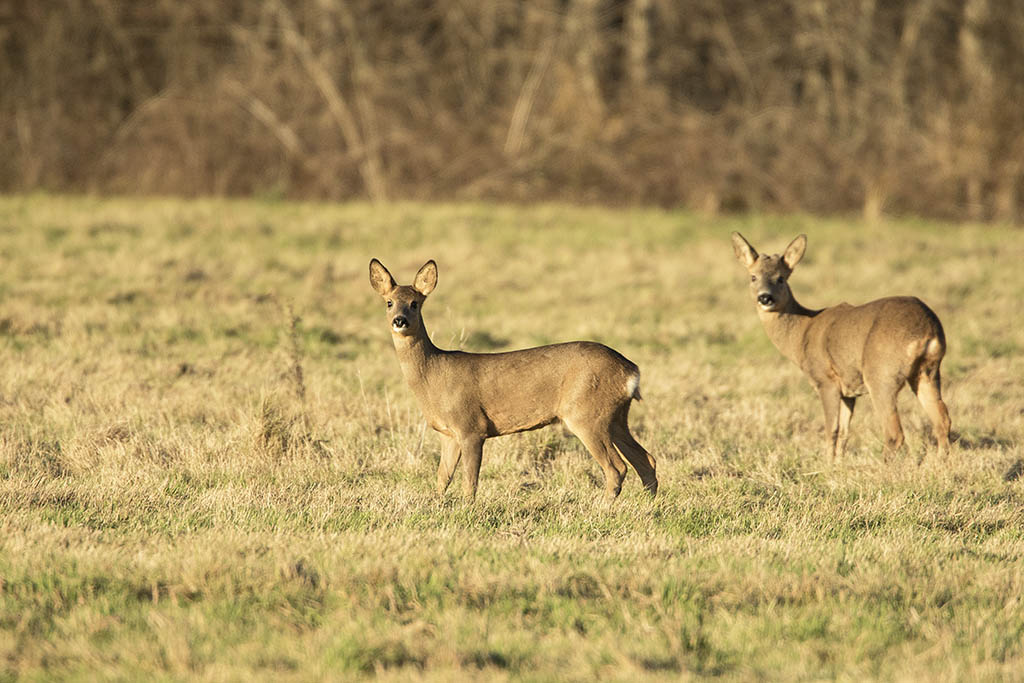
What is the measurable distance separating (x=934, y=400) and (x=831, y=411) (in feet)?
2.27

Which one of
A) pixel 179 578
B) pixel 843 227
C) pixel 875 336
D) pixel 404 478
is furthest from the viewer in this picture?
pixel 843 227

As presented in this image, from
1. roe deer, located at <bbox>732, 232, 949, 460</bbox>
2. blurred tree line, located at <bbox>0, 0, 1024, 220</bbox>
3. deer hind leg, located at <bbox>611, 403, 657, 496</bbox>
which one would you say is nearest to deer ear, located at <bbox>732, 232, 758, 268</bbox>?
roe deer, located at <bbox>732, 232, 949, 460</bbox>

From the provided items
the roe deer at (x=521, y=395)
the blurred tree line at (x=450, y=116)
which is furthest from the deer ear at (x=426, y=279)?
the blurred tree line at (x=450, y=116)

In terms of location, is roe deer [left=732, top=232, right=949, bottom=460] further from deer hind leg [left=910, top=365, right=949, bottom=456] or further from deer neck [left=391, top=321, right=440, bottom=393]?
deer neck [left=391, top=321, right=440, bottom=393]

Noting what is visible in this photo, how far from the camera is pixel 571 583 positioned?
18.4ft

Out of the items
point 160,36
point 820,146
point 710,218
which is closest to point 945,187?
point 820,146

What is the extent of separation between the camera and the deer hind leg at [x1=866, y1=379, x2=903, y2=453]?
28.2 ft

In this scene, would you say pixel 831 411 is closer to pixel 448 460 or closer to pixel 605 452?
pixel 605 452

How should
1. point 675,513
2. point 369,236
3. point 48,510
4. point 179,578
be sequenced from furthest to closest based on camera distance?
point 369,236 < point 675,513 < point 48,510 < point 179,578

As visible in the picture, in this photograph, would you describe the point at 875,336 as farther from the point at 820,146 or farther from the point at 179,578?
the point at 820,146

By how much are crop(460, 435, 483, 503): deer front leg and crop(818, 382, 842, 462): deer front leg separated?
9.07ft

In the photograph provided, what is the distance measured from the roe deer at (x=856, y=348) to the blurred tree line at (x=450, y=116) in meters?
12.6

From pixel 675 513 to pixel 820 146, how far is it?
17826 mm

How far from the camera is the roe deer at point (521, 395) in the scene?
7.11 m
